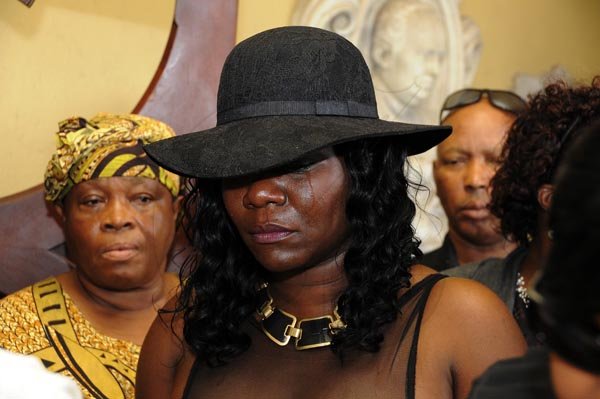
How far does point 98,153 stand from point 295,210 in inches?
50.6

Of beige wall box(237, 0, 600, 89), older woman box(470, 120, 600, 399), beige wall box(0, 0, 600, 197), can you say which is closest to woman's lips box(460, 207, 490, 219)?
beige wall box(0, 0, 600, 197)

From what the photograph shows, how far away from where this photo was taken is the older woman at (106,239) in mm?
2891

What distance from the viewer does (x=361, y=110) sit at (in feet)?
6.18

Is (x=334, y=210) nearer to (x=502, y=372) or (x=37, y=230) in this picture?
(x=502, y=372)

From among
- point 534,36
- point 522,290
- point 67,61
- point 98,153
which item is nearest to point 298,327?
point 522,290

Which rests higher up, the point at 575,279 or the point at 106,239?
the point at 575,279

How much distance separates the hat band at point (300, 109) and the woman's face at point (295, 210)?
79mm

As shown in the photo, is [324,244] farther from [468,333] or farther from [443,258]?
[443,258]

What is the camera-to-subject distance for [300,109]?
183 centimetres

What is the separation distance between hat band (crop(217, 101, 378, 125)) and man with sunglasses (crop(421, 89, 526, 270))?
60.8 inches

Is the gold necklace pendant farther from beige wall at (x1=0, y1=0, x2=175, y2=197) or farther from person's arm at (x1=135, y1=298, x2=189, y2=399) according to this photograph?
beige wall at (x1=0, y1=0, x2=175, y2=197)

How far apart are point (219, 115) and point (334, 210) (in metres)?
0.29

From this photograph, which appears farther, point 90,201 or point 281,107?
point 90,201

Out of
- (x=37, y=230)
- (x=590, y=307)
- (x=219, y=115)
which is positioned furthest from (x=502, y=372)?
(x=37, y=230)
